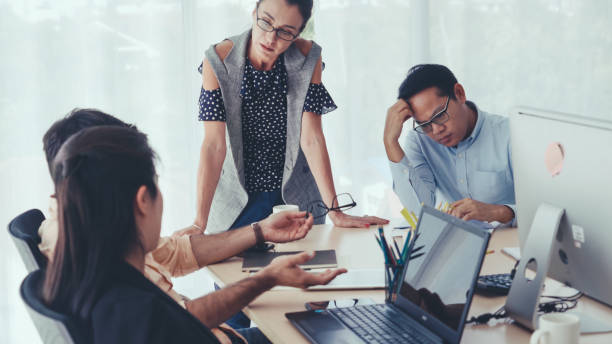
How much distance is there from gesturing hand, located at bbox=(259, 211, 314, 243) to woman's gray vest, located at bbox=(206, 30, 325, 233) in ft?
1.30

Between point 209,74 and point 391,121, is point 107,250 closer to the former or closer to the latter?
point 209,74

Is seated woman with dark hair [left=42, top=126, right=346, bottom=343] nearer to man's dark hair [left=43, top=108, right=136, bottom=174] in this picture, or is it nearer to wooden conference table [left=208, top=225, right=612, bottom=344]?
wooden conference table [left=208, top=225, right=612, bottom=344]

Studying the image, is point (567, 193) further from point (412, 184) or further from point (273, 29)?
point (273, 29)

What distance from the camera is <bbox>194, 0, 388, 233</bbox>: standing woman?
226cm

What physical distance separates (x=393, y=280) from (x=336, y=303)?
0.14m

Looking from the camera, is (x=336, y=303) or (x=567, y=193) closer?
(x=567, y=193)

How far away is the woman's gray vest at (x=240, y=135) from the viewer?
2270 millimetres

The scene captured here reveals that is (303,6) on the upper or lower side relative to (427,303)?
upper

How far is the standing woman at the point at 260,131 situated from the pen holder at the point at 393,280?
2.29 ft

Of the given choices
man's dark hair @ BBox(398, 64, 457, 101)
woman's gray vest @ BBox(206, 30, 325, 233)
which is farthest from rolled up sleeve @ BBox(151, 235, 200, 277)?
man's dark hair @ BBox(398, 64, 457, 101)

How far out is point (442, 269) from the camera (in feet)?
4.38

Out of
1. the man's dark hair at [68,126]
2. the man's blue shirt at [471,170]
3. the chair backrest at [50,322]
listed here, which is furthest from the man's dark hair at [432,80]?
the chair backrest at [50,322]

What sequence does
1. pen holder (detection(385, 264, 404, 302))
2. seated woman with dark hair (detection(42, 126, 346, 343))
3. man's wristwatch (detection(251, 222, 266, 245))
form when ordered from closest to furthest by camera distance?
seated woman with dark hair (detection(42, 126, 346, 343)), pen holder (detection(385, 264, 404, 302)), man's wristwatch (detection(251, 222, 266, 245))

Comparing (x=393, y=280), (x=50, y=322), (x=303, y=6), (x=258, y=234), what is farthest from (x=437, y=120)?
(x=50, y=322)
